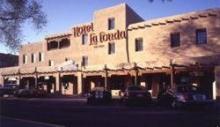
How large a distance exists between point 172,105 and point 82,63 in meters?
25.1

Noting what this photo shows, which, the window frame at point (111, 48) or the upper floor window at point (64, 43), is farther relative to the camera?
the upper floor window at point (64, 43)

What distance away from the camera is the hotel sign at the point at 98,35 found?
44844 mm

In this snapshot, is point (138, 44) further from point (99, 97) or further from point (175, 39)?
point (99, 97)

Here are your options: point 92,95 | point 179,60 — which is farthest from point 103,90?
Result: point 179,60

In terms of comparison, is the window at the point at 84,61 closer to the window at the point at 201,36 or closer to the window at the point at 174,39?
the window at the point at 174,39

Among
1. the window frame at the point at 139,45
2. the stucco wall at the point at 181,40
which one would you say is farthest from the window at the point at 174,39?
the window frame at the point at 139,45

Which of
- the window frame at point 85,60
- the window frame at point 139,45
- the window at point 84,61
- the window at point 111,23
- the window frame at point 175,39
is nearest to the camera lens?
the window frame at point 175,39

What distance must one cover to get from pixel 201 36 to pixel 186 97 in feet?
45.2

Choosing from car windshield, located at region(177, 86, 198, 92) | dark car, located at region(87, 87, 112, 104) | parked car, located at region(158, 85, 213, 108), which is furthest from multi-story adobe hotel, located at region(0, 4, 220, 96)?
car windshield, located at region(177, 86, 198, 92)

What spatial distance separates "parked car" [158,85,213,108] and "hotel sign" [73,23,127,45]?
1837 centimetres

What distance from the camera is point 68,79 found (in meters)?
53.2

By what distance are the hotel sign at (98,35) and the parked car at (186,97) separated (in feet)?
60.3

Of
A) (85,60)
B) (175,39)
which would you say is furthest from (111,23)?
(175,39)

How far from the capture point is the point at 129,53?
4403 centimetres
